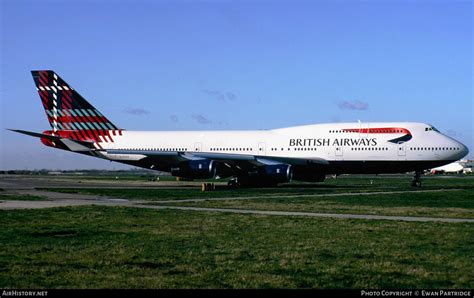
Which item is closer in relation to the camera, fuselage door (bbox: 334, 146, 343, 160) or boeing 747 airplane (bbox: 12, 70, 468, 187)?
boeing 747 airplane (bbox: 12, 70, 468, 187)

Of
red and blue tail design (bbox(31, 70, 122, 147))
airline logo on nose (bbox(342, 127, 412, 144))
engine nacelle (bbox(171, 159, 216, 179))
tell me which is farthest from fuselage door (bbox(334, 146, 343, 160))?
red and blue tail design (bbox(31, 70, 122, 147))

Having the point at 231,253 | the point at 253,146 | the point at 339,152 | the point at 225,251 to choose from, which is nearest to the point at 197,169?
the point at 253,146

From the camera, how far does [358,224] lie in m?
19.5

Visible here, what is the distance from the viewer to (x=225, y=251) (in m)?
13.7

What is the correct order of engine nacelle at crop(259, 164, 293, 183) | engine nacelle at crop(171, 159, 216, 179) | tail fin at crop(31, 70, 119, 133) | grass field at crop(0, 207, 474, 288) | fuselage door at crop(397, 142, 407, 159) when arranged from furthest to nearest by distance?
1. tail fin at crop(31, 70, 119, 133)
2. fuselage door at crop(397, 142, 407, 159)
3. engine nacelle at crop(171, 159, 216, 179)
4. engine nacelle at crop(259, 164, 293, 183)
5. grass field at crop(0, 207, 474, 288)

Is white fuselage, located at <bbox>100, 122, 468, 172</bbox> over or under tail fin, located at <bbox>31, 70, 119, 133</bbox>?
under

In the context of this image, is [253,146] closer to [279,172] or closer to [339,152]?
[279,172]

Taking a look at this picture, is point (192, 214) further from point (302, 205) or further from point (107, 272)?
point (107, 272)

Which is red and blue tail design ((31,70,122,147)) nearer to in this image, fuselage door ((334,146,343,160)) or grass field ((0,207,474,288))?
fuselage door ((334,146,343,160))

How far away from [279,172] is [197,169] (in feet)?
20.0

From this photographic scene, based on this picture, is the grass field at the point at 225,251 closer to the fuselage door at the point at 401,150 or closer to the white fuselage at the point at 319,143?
the fuselage door at the point at 401,150

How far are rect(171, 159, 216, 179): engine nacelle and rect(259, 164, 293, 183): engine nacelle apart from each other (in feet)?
13.6

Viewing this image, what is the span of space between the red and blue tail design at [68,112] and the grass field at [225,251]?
30344 millimetres

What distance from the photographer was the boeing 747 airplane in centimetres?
4528
